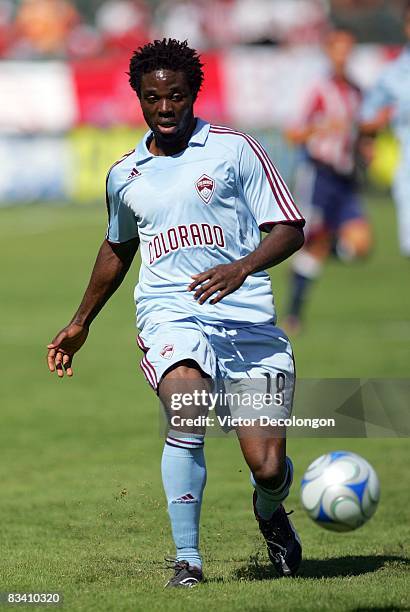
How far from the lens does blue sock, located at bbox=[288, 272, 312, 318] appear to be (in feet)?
39.7

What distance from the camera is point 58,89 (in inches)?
1003

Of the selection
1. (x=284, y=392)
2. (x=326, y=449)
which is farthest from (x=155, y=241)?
(x=326, y=449)

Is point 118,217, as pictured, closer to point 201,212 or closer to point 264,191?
point 201,212

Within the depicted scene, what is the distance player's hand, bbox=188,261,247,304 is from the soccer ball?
1081 millimetres

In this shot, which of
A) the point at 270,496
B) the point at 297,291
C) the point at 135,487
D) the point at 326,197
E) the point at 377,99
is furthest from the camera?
the point at 326,197

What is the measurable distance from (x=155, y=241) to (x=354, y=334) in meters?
7.43

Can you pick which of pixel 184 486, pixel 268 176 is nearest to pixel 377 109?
pixel 268 176

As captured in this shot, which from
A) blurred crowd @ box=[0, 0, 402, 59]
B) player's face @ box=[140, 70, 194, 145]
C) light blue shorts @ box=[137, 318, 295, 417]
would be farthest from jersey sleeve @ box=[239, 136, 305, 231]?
blurred crowd @ box=[0, 0, 402, 59]

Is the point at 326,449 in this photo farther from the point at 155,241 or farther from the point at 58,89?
the point at 58,89

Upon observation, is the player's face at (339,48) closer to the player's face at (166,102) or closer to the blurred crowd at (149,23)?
the player's face at (166,102)

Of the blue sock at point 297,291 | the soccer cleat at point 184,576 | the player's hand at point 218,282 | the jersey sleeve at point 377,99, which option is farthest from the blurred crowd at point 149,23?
the soccer cleat at point 184,576

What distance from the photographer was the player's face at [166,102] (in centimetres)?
469

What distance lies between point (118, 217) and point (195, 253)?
38cm

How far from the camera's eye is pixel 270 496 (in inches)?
194
